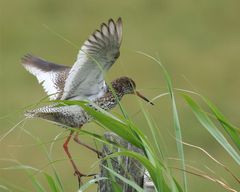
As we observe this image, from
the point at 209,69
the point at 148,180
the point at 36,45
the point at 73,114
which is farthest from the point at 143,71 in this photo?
the point at 148,180

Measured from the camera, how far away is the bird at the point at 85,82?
6.23 metres

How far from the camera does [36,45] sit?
17828mm

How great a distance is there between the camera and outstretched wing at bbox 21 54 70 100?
23.3 ft

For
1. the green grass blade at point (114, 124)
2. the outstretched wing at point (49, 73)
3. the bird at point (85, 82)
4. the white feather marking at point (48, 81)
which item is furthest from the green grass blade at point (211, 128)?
the white feather marking at point (48, 81)

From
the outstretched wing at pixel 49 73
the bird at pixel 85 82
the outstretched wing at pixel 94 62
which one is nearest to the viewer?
the outstretched wing at pixel 94 62

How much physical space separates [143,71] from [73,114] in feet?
30.3

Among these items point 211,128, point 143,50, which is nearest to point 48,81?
point 211,128

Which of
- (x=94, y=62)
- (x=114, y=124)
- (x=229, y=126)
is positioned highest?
(x=94, y=62)

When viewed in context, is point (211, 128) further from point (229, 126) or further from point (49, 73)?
point (49, 73)

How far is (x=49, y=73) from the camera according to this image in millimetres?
7418

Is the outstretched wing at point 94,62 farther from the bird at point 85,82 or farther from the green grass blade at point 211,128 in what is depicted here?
the green grass blade at point 211,128

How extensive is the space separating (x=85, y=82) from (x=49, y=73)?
0.68 m

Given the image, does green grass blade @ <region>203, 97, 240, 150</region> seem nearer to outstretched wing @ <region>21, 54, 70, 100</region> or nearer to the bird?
the bird

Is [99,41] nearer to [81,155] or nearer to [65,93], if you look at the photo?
[65,93]
